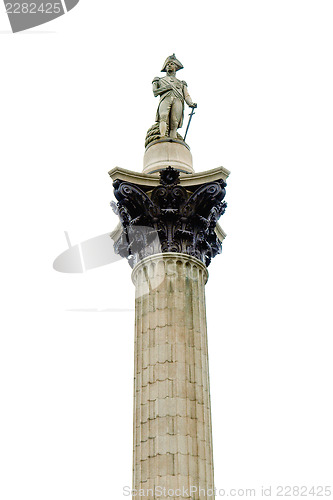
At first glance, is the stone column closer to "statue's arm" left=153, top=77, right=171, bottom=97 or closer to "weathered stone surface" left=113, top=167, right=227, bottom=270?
"weathered stone surface" left=113, top=167, right=227, bottom=270

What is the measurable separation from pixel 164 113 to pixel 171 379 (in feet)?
32.0

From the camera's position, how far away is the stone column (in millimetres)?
17328

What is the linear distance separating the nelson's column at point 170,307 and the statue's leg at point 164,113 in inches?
13.9

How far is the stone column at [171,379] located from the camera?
17.3 m

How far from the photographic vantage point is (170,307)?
1986cm

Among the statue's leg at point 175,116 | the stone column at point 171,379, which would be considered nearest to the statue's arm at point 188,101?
the statue's leg at point 175,116

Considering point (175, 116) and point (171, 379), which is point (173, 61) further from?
point (171, 379)

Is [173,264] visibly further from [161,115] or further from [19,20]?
[19,20]

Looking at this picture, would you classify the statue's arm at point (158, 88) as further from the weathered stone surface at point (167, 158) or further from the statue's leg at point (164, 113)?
the weathered stone surface at point (167, 158)

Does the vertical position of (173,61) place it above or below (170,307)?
above

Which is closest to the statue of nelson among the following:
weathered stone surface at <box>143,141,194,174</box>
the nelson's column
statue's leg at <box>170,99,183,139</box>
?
statue's leg at <box>170,99,183,139</box>

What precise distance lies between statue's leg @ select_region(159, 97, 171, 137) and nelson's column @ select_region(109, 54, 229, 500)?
13.9 inches

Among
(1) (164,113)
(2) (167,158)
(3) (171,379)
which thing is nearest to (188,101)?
(1) (164,113)

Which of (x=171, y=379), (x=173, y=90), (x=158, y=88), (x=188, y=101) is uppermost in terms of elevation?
(x=158, y=88)
